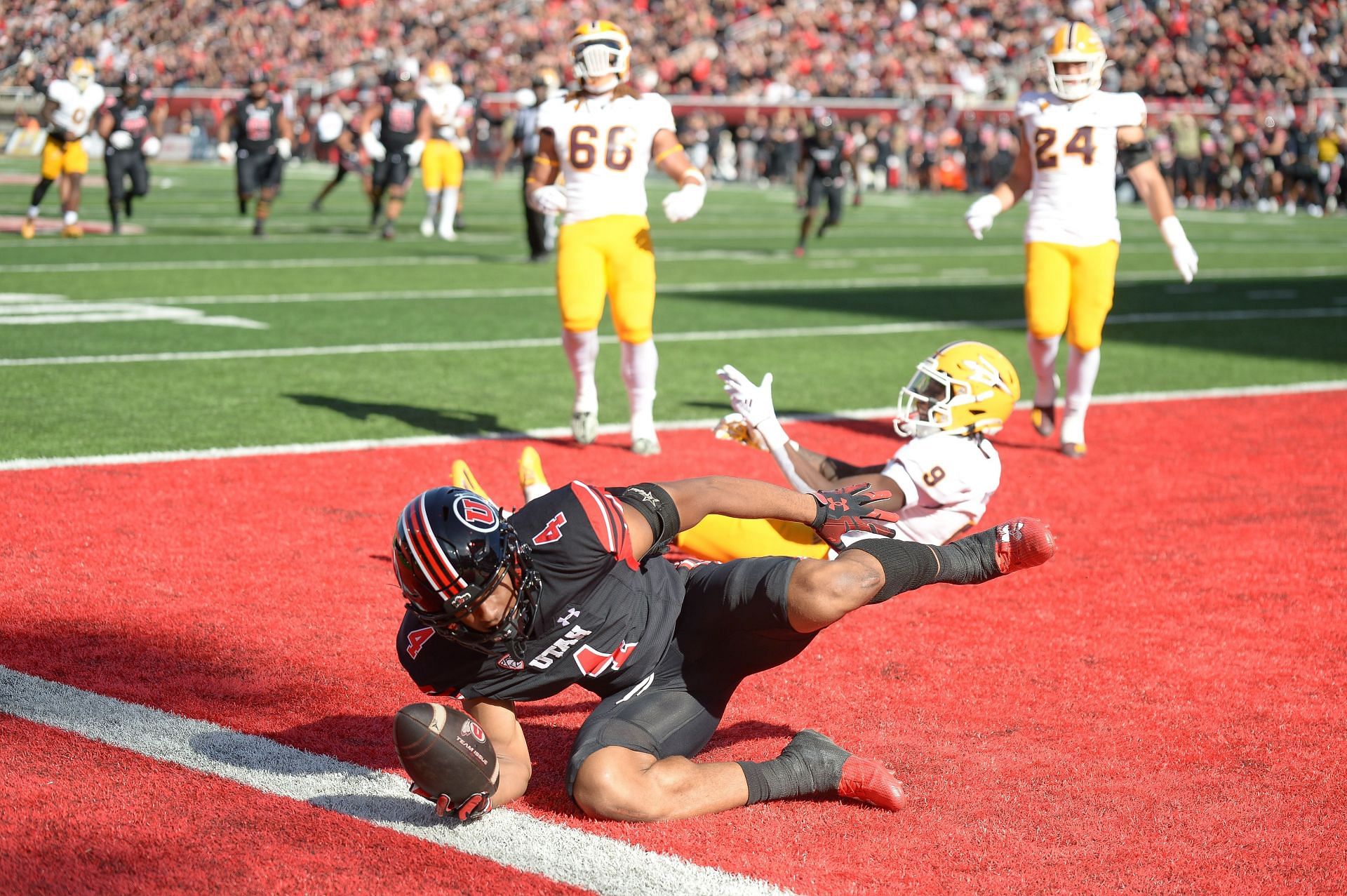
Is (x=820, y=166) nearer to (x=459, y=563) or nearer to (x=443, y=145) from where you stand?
(x=443, y=145)

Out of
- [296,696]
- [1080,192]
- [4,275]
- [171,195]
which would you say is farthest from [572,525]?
[171,195]

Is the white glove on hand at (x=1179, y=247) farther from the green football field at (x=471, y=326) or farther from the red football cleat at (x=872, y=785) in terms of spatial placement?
the red football cleat at (x=872, y=785)

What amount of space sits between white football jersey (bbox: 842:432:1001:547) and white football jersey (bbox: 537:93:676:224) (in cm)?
307

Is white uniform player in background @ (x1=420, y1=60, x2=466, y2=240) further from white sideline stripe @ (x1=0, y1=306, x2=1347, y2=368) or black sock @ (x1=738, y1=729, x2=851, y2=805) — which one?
black sock @ (x1=738, y1=729, x2=851, y2=805)

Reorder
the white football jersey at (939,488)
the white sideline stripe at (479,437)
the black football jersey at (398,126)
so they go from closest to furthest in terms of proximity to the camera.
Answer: the white football jersey at (939,488) → the white sideline stripe at (479,437) → the black football jersey at (398,126)

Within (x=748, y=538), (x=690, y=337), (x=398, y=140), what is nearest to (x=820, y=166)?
(x=398, y=140)

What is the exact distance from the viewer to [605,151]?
8.09 m

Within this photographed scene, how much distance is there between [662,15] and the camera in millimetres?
45312

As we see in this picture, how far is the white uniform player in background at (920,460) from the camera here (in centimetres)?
509

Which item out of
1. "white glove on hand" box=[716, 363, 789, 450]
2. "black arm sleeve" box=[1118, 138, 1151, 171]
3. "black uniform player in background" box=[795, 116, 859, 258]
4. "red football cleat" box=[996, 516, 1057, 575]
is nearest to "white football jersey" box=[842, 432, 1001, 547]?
"white glove on hand" box=[716, 363, 789, 450]

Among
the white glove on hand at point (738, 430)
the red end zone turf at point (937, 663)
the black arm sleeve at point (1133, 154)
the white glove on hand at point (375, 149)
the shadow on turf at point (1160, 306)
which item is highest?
the black arm sleeve at point (1133, 154)

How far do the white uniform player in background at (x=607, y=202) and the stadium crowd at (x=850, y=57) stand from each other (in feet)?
94.1

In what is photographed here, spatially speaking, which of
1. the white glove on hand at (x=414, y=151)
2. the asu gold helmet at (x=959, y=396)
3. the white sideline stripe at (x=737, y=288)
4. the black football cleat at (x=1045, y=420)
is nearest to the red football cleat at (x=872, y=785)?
the asu gold helmet at (x=959, y=396)

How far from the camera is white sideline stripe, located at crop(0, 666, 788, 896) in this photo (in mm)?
3389
